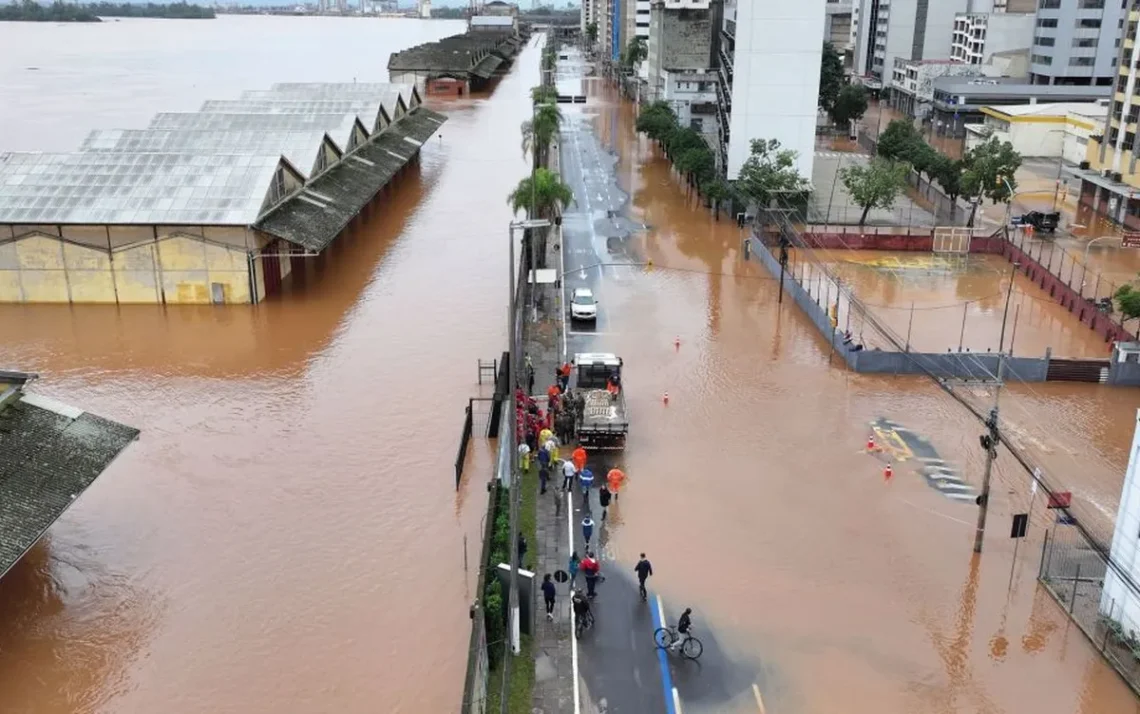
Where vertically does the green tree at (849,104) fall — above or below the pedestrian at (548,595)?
above

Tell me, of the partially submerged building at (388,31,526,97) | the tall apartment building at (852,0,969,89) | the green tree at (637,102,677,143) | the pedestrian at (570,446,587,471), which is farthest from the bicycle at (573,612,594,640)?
the tall apartment building at (852,0,969,89)

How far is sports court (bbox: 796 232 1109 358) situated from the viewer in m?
39.6

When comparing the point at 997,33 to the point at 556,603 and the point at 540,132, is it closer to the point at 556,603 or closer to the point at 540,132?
the point at 540,132

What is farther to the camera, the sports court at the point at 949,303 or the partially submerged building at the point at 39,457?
the sports court at the point at 949,303

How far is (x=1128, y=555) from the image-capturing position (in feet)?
65.5

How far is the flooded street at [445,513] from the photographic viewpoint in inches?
790

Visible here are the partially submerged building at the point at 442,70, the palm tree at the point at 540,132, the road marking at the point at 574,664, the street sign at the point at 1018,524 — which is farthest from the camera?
the partially submerged building at the point at 442,70

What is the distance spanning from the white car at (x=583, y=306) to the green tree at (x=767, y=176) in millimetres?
19869

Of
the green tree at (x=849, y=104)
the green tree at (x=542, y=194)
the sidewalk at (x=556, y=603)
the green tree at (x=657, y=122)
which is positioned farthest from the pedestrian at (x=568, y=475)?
the green tree at (x=849, y=104)

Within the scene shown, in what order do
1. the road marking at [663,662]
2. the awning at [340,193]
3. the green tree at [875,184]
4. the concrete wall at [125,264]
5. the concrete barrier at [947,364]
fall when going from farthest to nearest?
the green tree at [875,184], the awning at [340,193], the concrete wall at [125,264], the concrete barrier at [947,364], the road marking at [663,662]

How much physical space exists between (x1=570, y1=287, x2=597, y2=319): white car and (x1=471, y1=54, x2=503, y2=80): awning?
10391 centimetres

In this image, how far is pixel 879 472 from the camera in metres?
28.0

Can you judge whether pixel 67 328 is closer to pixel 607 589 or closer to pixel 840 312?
pixel 607 589

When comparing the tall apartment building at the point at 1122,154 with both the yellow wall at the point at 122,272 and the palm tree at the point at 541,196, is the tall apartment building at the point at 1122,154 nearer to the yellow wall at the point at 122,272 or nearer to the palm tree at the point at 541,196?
the palm tree at the point at 541,196
